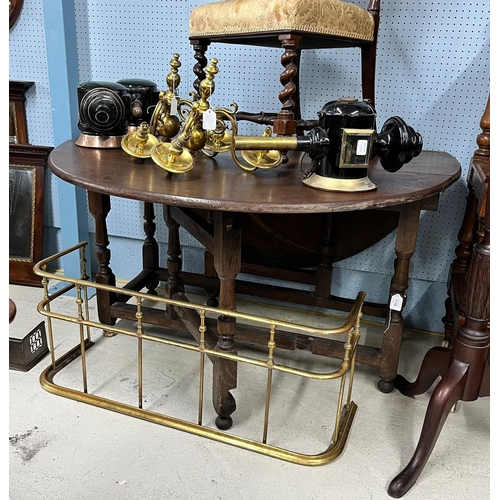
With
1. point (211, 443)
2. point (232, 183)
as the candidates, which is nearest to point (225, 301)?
point (232, 183)

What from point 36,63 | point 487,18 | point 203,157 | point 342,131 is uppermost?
point 487,18

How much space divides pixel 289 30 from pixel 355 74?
0.73 m

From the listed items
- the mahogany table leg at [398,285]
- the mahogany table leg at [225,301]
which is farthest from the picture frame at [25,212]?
the mahogany table leg at [398,285]

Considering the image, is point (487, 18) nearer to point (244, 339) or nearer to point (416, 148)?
point (416, 148)

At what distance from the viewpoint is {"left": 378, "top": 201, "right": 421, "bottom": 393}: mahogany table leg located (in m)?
1.75

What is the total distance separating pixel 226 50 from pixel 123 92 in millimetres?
693

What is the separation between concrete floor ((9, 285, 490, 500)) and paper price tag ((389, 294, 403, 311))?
40cm

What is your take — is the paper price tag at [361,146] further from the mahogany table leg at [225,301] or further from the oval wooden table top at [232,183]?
the mahogany table leg at [225,301]

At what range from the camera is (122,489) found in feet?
4.98

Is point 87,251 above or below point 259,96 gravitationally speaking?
below

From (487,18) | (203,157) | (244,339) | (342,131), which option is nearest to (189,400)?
(244,339)

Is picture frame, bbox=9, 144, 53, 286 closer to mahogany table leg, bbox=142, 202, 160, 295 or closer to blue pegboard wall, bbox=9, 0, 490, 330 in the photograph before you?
blue pegboard wall, bbox=9, 0, 490, 330

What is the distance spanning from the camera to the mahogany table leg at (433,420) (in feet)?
4.99

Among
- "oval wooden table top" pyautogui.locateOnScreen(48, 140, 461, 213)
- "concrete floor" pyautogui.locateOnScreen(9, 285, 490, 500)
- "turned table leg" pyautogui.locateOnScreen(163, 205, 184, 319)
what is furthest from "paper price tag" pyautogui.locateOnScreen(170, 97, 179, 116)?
"concrete floor" pyautogui.locateOnScreen(9, 285, 490, 500)
